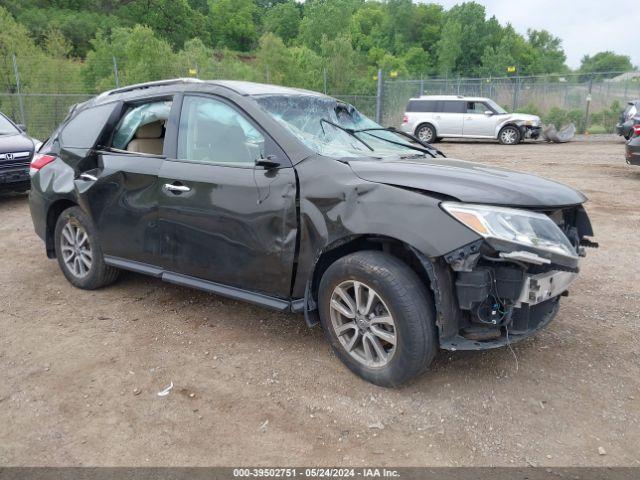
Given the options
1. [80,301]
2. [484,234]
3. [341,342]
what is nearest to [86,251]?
[80,301]

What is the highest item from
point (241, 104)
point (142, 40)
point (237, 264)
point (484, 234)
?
point (142, 40)

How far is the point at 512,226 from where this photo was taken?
2707 mm

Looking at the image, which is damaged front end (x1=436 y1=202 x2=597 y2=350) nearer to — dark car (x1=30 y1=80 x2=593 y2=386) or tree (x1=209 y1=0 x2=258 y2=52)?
dark car (x1=30 y1=80 x2=593 y2=386)

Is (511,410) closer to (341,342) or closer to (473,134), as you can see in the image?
(341,342)

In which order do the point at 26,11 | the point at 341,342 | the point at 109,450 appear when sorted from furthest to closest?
the point at 26,11
the point at 341,342
the point at 109,450

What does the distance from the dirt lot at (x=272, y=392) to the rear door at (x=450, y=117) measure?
1641 cm

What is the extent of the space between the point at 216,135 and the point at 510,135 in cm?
1813

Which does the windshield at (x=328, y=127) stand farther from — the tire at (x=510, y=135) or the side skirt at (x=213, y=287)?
the tire at (x=510, y=135)

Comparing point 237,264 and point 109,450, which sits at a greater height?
point 237,264

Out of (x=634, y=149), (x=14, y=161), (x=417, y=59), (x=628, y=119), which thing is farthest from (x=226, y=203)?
(x=417, y=59)

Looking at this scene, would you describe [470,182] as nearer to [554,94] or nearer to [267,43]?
[267,43]

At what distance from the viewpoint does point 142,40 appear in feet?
64.1

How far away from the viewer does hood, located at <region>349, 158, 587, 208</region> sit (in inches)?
110

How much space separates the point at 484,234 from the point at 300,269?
1116 millimetres
